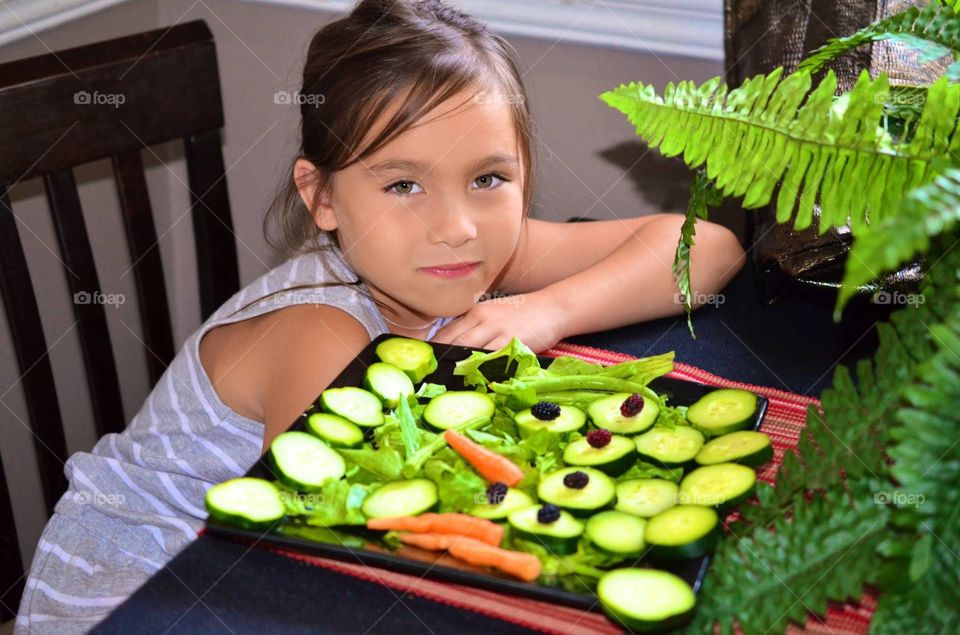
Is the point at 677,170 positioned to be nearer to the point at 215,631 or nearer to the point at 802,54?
the point at 802,54

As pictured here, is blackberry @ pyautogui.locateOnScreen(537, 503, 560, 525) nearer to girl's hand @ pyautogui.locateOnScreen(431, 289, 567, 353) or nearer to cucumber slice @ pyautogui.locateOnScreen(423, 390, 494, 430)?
cucumber slice @ pyautogui.locateOnScreen(423, 390, 494, 430)

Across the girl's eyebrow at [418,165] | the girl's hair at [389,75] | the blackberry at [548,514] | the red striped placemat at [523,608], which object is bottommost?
the red striped placemat at [523,608]

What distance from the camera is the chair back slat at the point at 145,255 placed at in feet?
4.18

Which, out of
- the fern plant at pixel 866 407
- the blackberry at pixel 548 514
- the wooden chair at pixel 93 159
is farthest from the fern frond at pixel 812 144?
the wooden chair at pixel 93 159

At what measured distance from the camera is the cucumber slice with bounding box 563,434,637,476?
0.73 m

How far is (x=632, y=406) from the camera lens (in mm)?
790

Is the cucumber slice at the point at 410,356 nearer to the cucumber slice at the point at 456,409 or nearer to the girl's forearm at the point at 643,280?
the cucumber slice at the point at 456,409

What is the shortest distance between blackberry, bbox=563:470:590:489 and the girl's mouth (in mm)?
443

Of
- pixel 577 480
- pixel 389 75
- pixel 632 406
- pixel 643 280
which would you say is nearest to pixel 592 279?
pixel 643 280

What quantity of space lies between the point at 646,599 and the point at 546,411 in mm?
200

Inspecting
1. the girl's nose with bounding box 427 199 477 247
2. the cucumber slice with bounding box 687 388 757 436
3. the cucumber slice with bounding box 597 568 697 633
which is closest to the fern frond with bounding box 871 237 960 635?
the cucumber slice with bounding box 597 568 697 633

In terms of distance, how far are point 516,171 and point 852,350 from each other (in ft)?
1.26

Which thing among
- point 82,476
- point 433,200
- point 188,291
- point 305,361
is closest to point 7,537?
point 82,476

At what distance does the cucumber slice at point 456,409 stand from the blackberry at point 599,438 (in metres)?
0.09
